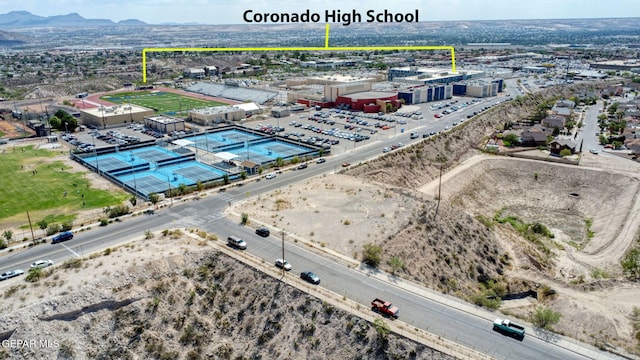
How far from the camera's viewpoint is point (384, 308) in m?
29.4

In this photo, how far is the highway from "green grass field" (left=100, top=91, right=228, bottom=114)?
64764 mm

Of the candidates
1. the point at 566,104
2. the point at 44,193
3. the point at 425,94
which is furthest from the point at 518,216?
the point at 566,104

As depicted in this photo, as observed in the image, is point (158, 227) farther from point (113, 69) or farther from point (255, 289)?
point (113, 69)

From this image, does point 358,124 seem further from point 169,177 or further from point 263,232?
point 263,232

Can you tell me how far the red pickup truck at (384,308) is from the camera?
2919 centimetres

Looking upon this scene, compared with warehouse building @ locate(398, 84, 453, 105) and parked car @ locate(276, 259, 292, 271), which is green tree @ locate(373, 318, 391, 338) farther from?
warehouse building @ locate(398, 84, 453, 105)

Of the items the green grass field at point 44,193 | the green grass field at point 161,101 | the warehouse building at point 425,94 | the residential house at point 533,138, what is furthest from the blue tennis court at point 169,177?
the warehouse building at point 425,94

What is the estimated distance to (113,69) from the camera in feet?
609

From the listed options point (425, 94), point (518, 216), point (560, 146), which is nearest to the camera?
point (518, 216)

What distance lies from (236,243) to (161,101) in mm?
98243

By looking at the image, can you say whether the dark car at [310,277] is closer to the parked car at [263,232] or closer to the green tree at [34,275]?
the parked car at [263,232]

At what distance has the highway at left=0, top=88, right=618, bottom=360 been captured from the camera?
89.5ft

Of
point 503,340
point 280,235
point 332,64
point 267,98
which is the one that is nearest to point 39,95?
point 267,98

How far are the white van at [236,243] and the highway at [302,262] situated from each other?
0.53 m
